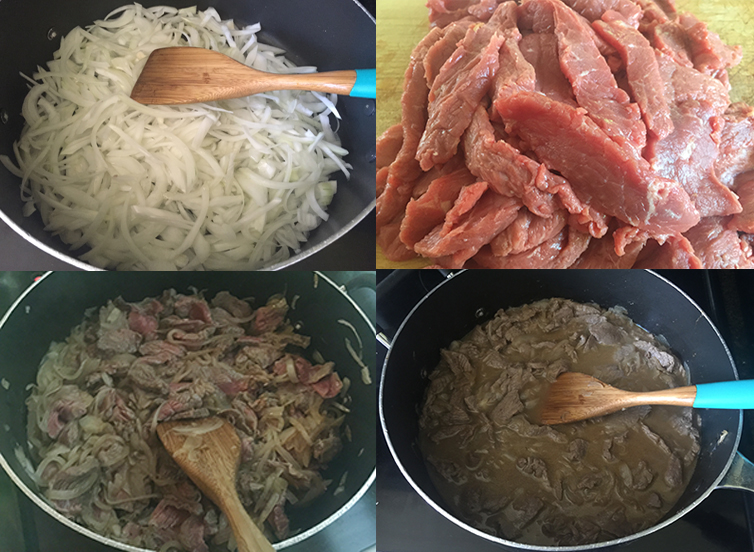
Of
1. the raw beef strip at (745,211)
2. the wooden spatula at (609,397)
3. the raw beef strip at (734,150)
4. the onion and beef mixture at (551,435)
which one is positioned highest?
the raw beef strip at (734,150)

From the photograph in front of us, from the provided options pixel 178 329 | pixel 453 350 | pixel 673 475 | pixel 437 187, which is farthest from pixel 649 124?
pixel 178 329

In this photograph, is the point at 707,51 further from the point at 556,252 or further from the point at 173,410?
the point at 173,410

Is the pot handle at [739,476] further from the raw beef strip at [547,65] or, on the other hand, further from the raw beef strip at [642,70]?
the raw beef strip at [547,65]

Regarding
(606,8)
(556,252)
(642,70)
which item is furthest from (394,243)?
(606,8)

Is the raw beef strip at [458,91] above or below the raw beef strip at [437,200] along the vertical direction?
above

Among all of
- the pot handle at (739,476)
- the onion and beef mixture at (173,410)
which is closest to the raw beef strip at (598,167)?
the pot handle at (739,476)

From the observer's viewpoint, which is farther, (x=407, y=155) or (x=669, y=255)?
(x=407, y=155)
